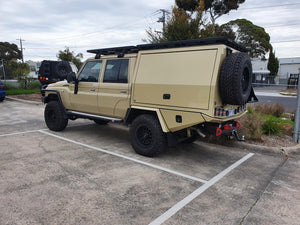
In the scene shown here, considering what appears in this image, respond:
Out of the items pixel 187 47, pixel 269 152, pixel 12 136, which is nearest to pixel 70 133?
pixel 12 136

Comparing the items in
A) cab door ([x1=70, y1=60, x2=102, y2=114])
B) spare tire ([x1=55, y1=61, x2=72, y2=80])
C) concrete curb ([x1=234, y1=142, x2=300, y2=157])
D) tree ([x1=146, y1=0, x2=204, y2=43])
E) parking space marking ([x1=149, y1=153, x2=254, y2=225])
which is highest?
tree ([x1=146, y1=0, x2=204, y2=43])

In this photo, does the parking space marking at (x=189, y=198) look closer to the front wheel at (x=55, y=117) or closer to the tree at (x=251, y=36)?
the front wheel at (x=55, y=117)

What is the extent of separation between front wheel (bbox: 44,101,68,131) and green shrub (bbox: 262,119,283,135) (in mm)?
5495

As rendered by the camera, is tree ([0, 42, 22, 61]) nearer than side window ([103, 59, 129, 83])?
No

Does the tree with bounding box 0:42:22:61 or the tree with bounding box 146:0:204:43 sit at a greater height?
the tree with bounding box 0:42:22:61

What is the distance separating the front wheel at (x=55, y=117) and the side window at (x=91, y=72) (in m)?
1.17

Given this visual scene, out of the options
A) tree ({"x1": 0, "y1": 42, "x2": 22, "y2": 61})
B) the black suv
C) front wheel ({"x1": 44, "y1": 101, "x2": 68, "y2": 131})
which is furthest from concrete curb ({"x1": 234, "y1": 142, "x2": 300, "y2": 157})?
tree ({"x1": 0, "y1": 42, "x2": 22, "y2": 61})

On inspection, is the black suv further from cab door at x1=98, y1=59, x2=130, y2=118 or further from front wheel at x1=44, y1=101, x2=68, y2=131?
cab door at x1=98, y1=59, x2=130, y2=118

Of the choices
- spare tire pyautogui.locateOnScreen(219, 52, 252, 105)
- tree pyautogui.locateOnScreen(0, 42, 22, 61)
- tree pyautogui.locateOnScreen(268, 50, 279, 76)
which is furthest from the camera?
tree pyautogui.locateOnScreen(0, 42, 22, 61)

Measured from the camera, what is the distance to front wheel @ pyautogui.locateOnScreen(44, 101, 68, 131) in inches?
262

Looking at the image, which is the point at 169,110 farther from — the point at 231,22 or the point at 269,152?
the point at 231,22

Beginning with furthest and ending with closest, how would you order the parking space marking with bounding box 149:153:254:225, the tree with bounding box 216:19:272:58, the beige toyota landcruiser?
1. the tree with bounding box 216:19:272:58
2. the beige toyota landcruiser
3. the parking space marking with bounding box 149:153:254:225

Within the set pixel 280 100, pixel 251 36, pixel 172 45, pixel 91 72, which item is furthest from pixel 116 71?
pixel 251 36

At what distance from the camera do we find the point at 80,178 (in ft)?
12.6
